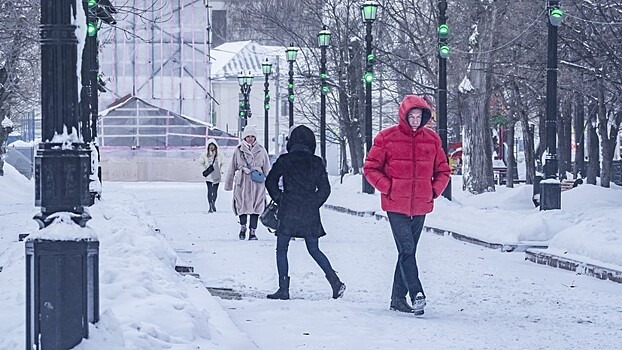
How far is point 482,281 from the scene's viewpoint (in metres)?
13.5

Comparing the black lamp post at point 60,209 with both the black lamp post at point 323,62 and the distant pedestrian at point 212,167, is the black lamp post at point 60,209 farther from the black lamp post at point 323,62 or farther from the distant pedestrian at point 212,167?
the black lamp post at point 323,62

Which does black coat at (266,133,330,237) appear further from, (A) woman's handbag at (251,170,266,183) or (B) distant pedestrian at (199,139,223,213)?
(B) distant pedestrian at (199,139,223,213)

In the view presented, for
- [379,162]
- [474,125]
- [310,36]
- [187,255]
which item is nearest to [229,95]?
[310,36]

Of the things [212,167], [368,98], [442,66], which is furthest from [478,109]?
[212,167]

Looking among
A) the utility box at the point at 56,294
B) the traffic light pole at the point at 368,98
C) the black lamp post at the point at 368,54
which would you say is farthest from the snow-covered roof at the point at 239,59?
the utility box at the point at 56,294

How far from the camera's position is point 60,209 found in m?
6.79

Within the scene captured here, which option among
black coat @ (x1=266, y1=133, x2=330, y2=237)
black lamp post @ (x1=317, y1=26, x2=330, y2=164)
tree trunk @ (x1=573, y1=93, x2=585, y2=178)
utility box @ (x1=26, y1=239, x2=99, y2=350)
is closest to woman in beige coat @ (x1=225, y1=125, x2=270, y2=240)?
black coat @ (x1=266, y1=133, x2=330, y2=237)

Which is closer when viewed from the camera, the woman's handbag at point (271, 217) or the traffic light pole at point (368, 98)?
the woman's handbag at point (271, 217)

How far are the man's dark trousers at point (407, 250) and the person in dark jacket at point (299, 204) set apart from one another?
3.21ft

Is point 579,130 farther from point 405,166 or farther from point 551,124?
point 405,166

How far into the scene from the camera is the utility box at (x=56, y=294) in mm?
6531

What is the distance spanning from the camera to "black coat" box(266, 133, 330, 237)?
11.4m

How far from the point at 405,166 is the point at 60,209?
4138 mm

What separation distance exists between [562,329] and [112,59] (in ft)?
213
